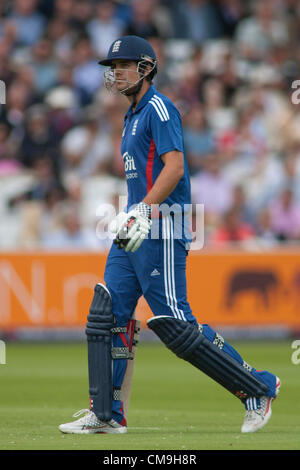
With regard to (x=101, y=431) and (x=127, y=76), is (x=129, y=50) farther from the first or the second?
(x=101, y=431)

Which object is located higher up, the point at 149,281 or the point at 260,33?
the point at 260,33

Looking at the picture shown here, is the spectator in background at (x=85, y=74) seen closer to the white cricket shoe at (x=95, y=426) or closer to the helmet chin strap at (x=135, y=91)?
the helmet chin strap at (x=135, y=91)

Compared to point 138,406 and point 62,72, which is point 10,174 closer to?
point 62,72

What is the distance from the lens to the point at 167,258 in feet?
18.9

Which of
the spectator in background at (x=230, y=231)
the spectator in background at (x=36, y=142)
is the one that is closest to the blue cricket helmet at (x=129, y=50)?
the spectator in background at (x=230, y=231)

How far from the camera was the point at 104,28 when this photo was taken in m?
16.2

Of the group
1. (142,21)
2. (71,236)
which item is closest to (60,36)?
(142,21)

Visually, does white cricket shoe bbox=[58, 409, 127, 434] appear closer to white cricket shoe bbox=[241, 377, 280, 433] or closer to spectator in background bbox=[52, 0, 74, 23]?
white cricket shoe bbox=[241, 377, 280, 433]

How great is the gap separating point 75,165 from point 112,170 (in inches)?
27.1

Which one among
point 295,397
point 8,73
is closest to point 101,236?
point 8,73

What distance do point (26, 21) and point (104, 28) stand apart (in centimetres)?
124

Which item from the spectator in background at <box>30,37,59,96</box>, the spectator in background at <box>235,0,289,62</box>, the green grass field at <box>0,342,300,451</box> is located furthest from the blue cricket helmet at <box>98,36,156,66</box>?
the spectator in background at <box>235,0,289,62</box>

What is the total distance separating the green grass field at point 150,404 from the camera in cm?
529

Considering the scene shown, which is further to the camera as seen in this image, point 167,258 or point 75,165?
point 75,165
